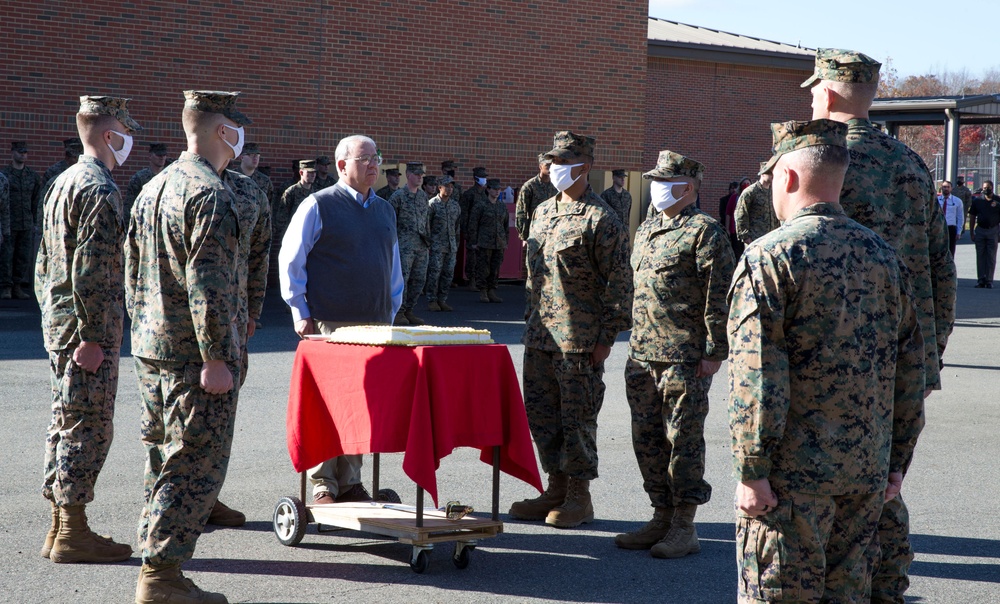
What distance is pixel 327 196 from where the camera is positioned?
6.53 metres

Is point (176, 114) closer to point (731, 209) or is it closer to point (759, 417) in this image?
point (731, 209)

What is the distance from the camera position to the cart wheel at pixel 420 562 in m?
5.56

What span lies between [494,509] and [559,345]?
1102mm

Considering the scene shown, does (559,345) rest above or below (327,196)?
below

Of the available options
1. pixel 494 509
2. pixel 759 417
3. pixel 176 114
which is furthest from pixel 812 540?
pixel 176 114

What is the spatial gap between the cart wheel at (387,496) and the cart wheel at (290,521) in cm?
63

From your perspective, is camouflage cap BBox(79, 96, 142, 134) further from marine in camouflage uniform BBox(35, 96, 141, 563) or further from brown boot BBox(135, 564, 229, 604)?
brown boot BBox(135, 564, 229, 604)

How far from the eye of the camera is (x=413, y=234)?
16156 mm

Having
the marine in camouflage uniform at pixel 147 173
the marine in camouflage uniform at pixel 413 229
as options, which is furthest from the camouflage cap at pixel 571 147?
the marine in camouflage uniform at pixel 147 173

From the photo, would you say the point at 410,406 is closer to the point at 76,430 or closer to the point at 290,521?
the point at 290,521

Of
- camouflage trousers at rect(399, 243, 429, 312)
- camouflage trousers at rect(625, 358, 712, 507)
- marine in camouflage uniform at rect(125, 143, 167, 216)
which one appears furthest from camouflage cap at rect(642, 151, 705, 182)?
marine in camouflage uniform at rect(125, 143, 167, 216)

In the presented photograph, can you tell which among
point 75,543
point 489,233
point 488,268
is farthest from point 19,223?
point 75,543

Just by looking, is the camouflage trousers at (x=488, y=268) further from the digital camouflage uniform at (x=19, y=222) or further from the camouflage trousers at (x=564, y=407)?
the camouflage trousers at (x=564, y=407)

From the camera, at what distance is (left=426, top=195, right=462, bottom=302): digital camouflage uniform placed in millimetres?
17469
